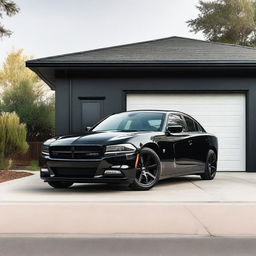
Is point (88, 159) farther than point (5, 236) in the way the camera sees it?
Yes

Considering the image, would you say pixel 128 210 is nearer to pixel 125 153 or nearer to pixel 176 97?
pixel 125 153

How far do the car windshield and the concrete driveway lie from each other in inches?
48.8

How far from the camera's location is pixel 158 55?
1666 cm

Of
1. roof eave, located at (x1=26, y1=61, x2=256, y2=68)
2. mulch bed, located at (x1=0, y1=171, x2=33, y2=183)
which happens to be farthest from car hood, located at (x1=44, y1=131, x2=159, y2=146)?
roof eave, located at (x1=26, y1=61, x2=256, y2=68)

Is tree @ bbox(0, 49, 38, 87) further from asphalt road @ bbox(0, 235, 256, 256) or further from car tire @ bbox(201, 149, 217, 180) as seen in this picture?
asphalt road @ bbox(0, 235, 256, 256)

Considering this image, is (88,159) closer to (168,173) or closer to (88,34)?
(168,173)

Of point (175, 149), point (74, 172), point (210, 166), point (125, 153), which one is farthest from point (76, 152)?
point (210, 166)

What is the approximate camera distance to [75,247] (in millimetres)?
5594

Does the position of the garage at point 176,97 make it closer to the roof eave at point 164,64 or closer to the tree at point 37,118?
the roof eave at point 164,64

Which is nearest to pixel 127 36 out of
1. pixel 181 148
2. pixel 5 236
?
pixel 181 148

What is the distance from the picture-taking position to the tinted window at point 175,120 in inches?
455

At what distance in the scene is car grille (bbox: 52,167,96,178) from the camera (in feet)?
31.9

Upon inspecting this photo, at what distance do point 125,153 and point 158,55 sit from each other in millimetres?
7441

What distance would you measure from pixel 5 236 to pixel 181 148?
5959 millimetres
